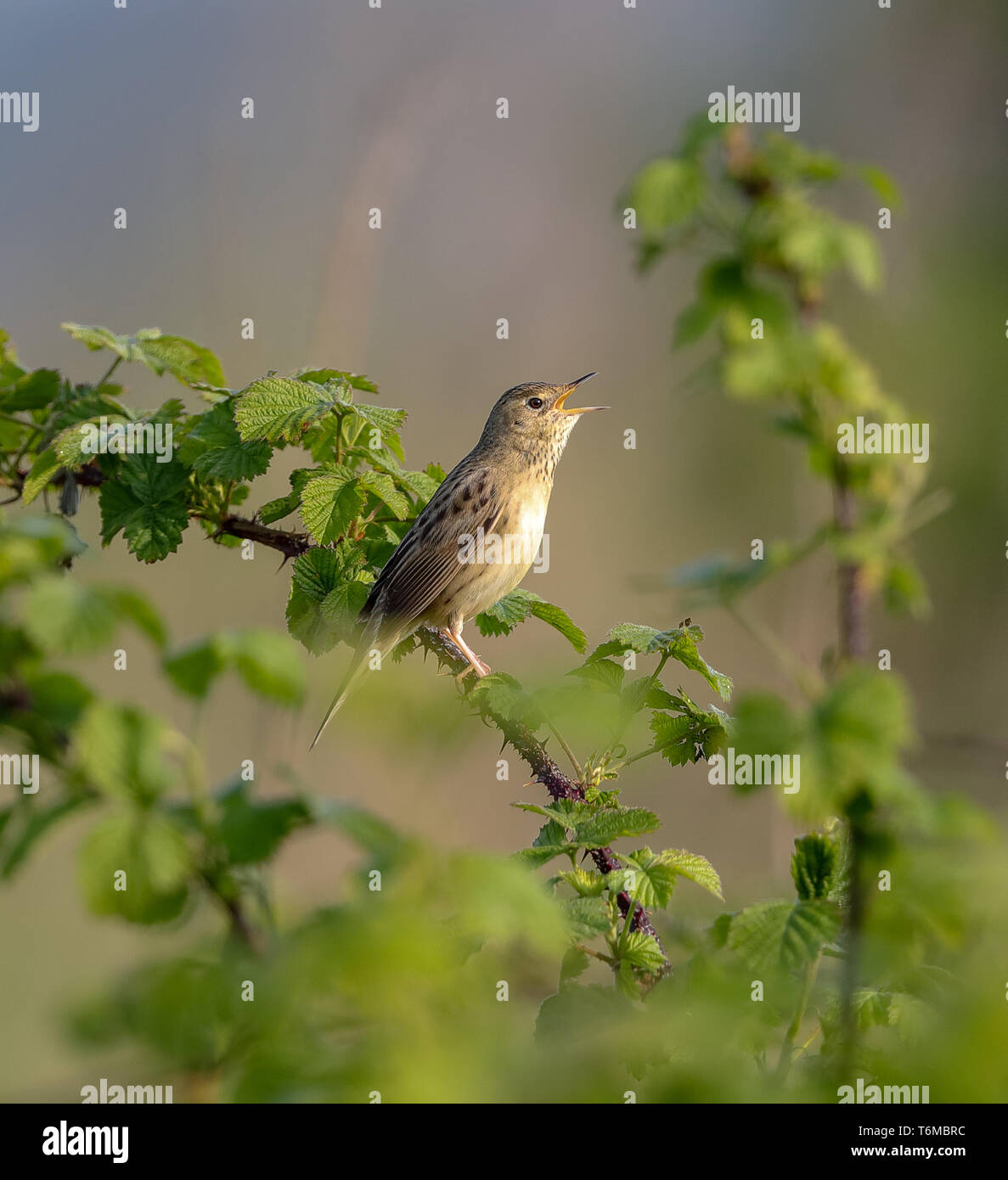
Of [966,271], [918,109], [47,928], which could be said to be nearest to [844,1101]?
[47,928]

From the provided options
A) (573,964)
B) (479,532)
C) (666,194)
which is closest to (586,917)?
(573,964)

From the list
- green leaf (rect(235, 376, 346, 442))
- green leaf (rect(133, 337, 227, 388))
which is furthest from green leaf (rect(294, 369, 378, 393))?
green leaf (rect(133, 337, 227, 388))

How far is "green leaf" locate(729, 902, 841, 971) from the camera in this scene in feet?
3.13

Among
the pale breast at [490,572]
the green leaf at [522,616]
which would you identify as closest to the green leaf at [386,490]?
the green leaf at [522,616]

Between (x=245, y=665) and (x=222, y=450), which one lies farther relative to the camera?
(x=222, y=450)

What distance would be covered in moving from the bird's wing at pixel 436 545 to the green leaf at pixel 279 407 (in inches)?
70.7

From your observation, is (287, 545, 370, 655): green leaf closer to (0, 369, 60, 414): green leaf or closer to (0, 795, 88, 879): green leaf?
(0, 369, 60, 414): green leaf

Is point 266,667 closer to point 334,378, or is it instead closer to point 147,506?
point 147,506

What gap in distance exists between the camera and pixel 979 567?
Answer: 760 centimetres

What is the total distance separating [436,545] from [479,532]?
0.84 ft

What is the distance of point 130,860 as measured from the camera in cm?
70

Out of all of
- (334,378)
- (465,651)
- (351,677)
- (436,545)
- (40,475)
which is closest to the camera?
(40,475)

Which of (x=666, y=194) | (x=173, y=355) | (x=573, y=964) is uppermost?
(x=173, y=355)

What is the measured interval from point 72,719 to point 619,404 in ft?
25.4
